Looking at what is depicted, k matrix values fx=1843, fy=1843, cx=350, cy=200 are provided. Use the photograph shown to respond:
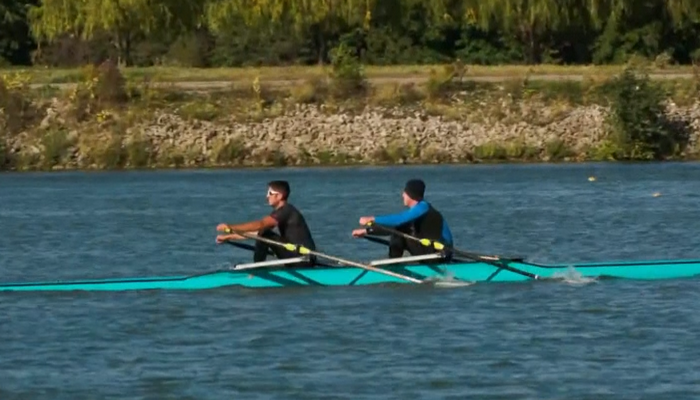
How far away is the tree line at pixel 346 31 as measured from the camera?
55719mm

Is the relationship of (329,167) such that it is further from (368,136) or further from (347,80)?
(347,80)

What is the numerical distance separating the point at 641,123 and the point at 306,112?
9.17 meters

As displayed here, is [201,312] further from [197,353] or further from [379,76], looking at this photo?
[379,76]

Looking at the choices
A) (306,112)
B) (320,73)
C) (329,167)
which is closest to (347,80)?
(306,112)

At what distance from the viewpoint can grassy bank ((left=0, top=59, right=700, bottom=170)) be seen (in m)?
48.5

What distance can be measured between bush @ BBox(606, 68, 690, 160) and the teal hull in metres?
24.9

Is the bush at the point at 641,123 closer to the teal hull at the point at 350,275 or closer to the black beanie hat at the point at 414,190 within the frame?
the teal hull at the point at 350,275

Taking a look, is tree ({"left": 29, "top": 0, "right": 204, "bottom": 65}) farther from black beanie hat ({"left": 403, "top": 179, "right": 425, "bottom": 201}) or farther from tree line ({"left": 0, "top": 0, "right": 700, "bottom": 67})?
black beanie hat ({"left": 403, "top": 179, "right": 425, "bottom": 201})

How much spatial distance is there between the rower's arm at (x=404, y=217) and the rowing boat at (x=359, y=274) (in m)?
0.45

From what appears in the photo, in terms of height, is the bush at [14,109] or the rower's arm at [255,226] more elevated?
the rower's arm at [255,226]

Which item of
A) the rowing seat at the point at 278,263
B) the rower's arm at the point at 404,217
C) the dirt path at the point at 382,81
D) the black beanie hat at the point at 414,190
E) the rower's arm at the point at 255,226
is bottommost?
the rowing seat at the point at 278,263

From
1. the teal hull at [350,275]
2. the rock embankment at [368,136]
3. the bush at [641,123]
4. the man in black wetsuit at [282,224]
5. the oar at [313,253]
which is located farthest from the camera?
the rock embankment at [368,136]

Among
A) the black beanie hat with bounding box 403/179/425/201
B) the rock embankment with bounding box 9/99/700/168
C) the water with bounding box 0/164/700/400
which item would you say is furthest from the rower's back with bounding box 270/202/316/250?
the rock embankment with bounding box 9/99/700/168

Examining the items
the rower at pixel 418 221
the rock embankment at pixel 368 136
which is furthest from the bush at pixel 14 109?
the rower at pixel 418 221
